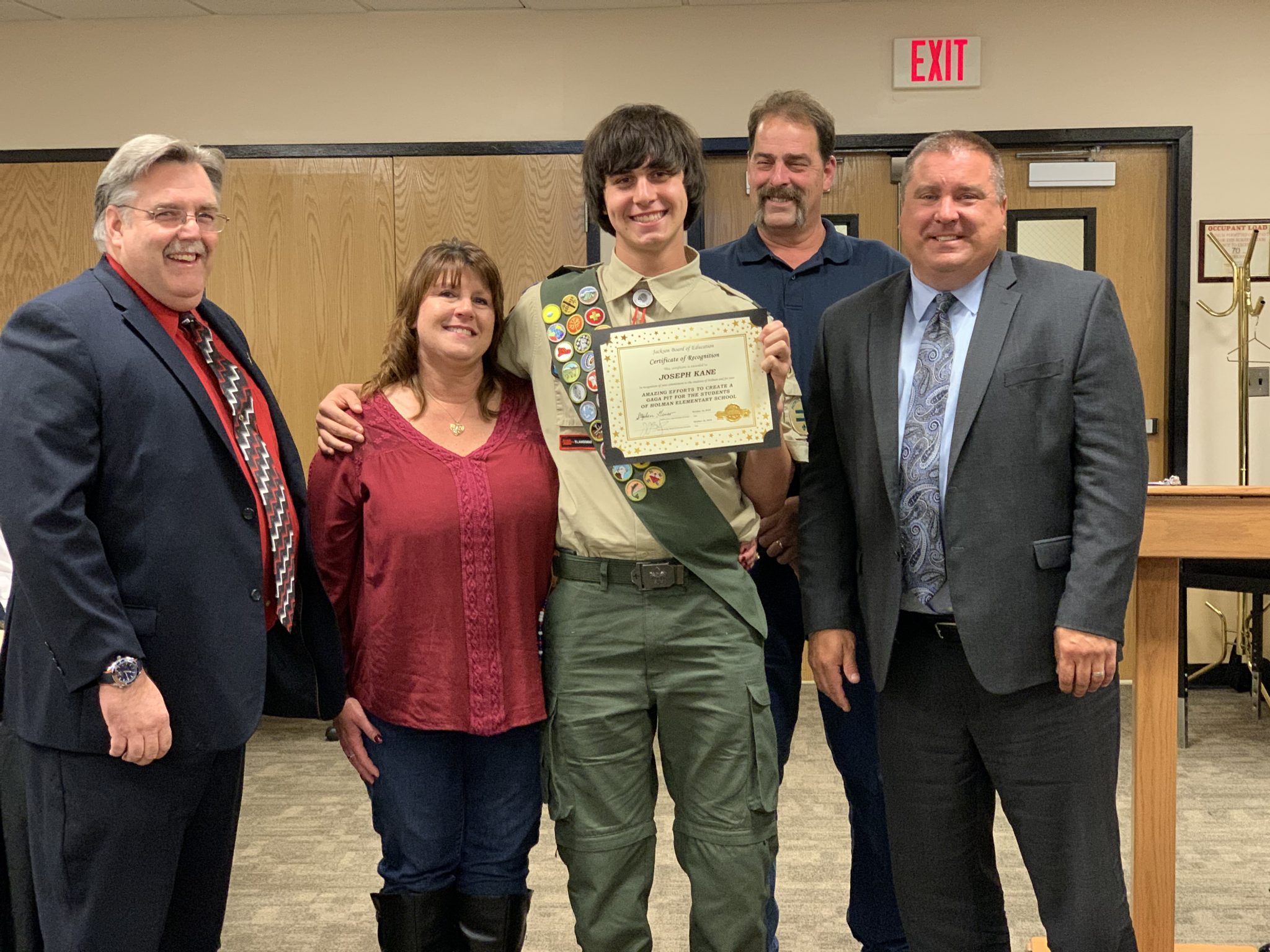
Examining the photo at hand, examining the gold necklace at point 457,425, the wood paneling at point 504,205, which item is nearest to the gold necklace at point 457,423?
the gold necklace at point 457,425

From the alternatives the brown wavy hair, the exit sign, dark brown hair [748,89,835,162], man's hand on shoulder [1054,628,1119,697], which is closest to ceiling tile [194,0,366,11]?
the exit sign

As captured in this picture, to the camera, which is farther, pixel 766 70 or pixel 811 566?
pixel 766 70

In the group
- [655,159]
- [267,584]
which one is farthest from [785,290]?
[267,584]

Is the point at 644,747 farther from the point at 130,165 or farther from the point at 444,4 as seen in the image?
the point at 444,4

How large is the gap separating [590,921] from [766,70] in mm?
3836

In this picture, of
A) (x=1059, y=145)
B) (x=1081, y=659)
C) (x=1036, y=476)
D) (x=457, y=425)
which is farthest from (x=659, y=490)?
(x=1059, y=145)

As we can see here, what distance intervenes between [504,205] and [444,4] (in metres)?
0.84

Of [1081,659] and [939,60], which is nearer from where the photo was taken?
[1081,659]

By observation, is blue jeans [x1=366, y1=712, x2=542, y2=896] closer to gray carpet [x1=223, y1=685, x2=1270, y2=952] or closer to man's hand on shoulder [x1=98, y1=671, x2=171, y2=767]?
man's hand on shoulder [x1=98, y1=671, x2=171, y2=767]

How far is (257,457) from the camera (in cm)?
175

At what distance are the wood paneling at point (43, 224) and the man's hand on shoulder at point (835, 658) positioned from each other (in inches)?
162

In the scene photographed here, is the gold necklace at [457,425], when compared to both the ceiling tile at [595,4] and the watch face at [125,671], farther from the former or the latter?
the ceiling tile at [595,4]

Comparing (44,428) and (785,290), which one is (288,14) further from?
(44,428)

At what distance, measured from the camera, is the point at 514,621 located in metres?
1.91
